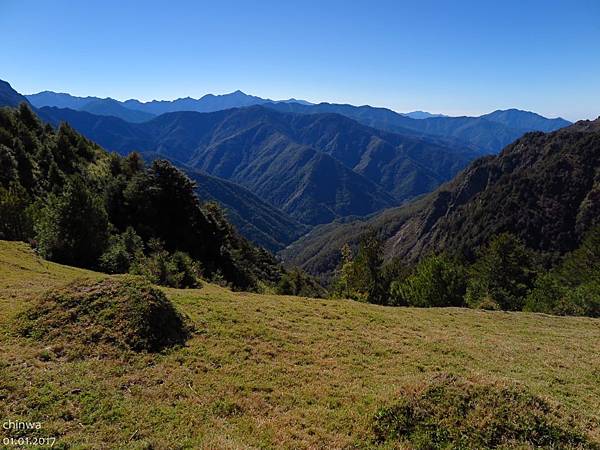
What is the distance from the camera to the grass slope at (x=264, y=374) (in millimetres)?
10961

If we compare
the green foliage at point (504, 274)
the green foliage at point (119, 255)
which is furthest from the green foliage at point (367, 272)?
the green foliage at point (119, 255)

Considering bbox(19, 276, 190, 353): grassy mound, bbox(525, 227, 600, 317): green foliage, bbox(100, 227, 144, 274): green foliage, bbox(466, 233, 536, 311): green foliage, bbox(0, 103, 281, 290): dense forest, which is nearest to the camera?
bbox(19, 276, 190, 353): grassy mound

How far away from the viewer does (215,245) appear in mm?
65812

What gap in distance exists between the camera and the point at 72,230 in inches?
1469

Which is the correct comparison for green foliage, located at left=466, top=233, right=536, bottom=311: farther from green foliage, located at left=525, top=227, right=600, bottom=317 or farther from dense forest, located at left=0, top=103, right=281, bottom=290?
dense forest, located at left=0, top=103, right=281, bottom=290

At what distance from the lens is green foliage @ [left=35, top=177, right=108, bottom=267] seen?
3650 cm

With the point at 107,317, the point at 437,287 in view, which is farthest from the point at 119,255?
the point at 437,287

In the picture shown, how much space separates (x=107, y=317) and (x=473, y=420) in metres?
14.4

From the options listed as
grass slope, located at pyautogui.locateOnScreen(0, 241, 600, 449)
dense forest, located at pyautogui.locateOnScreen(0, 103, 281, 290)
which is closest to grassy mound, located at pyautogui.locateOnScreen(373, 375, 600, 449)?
grass slope, located at pyautogui.locateOnScreen(0, 241, 600, 449)

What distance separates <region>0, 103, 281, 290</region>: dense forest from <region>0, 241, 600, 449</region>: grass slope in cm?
1168

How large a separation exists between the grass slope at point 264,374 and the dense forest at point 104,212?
38.3 feet

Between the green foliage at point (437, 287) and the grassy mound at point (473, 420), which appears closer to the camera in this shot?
the grassy mound at point (473, 420)

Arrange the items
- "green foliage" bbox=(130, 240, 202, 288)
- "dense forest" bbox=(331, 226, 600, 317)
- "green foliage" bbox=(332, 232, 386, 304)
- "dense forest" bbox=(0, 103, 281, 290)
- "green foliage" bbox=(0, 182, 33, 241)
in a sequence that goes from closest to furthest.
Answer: "green foliage" bbox=(130, 240, 202, 288)
"dense forest" bbox=(0, 103, 281, 290)
"green foliage" bbox=(0, 182, 33, 241)
"dense forest" bbox=(331, 226, 600, 317)
"green foliage" bbox=(332, 232, 386, 304)

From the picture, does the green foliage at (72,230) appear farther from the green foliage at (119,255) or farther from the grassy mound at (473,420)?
the grassy mound at (473,420)
